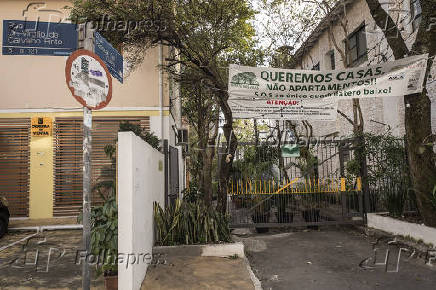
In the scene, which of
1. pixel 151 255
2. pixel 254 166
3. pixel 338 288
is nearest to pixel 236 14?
pixel 254 166

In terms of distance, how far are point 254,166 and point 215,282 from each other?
4.78m

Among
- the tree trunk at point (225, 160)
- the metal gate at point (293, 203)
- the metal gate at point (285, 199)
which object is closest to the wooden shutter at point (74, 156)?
the tree trunk at point (225, 160)

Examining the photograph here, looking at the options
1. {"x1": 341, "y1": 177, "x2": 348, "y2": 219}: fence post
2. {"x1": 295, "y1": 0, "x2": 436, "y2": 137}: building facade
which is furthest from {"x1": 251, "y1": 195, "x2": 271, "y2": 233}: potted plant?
{"x1": 295, "y1": 0, "x2": 436, "y2": 137}: building facade

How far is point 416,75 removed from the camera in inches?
251

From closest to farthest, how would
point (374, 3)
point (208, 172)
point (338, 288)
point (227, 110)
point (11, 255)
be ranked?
point (338, 288)
point (11, 255)
point (374, 3)
point (227, 110)
point (208, 172)

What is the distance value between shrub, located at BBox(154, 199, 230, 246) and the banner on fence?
7.10 ft

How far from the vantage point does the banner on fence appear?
21.1 ft

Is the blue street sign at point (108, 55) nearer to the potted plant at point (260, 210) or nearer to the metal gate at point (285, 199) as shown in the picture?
the metal gate at point (285, 199)

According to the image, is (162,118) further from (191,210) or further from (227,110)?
(191,210)

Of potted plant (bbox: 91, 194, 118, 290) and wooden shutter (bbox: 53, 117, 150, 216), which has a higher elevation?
wooden shutter (bbox: 53, 117, 150, 216)

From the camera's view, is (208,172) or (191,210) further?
→ (208,172)

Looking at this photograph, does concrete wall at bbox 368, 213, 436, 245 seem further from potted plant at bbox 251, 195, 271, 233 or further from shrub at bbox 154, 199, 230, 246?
shrub at bbox 154, 199, 230, 246

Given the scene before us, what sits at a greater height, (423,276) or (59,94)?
(59,94)

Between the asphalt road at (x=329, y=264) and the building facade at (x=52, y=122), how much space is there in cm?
425
